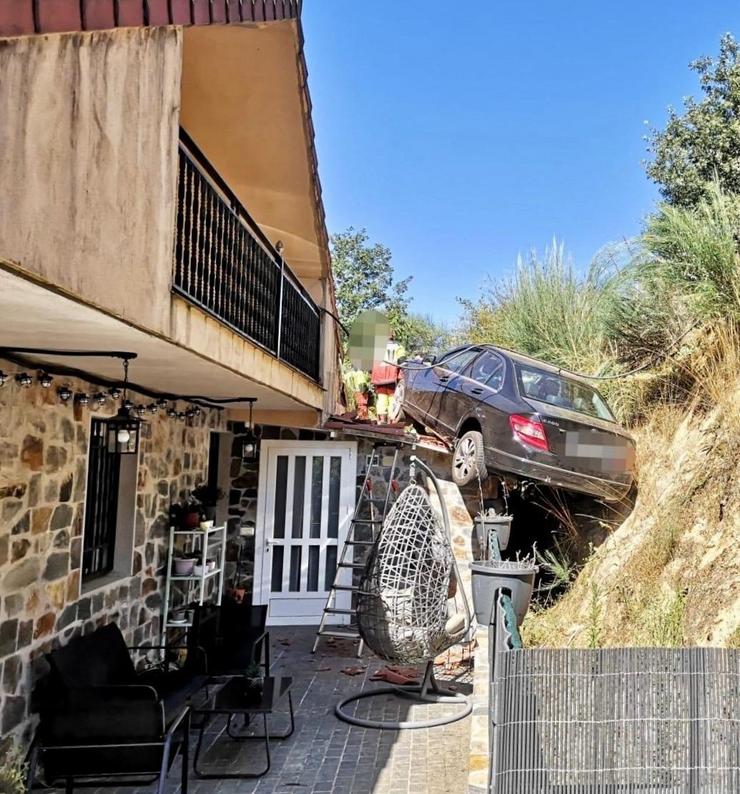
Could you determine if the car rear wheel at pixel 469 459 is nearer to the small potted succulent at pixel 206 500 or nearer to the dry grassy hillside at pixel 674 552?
the dry grassy hillside at pixel 674 552

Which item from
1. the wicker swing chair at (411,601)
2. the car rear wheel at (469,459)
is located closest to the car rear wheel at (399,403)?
the car rear wheel at (469,459)

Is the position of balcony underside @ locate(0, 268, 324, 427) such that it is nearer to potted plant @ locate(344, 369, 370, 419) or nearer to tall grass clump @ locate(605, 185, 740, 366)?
tall grass clump @ locate(605, 185, 740, 366)

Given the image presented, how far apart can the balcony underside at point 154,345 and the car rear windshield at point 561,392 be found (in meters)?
2.63

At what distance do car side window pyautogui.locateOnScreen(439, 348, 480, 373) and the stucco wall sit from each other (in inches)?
244

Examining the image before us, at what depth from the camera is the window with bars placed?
19.2 feet

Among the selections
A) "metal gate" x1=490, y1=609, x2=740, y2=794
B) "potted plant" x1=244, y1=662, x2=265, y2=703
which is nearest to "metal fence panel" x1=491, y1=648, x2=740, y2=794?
"metal gate" x1=490, y1=609, x2=740, y2=794

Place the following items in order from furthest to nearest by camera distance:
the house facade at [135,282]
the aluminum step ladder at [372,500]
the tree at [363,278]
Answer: the tree at [363,278] < the aluminum step ladder at [372,500] < the house facade at [135,282]

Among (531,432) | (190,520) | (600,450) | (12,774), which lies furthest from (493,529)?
(12,774)

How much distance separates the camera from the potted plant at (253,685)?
16.9 ft

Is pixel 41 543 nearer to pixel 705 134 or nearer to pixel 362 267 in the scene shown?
pixel 705 134

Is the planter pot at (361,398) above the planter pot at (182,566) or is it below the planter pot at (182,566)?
above

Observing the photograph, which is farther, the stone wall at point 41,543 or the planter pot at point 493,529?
Answer: the planter pot at point 493,529

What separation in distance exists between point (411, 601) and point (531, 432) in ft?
7.39

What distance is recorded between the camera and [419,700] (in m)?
6.46
